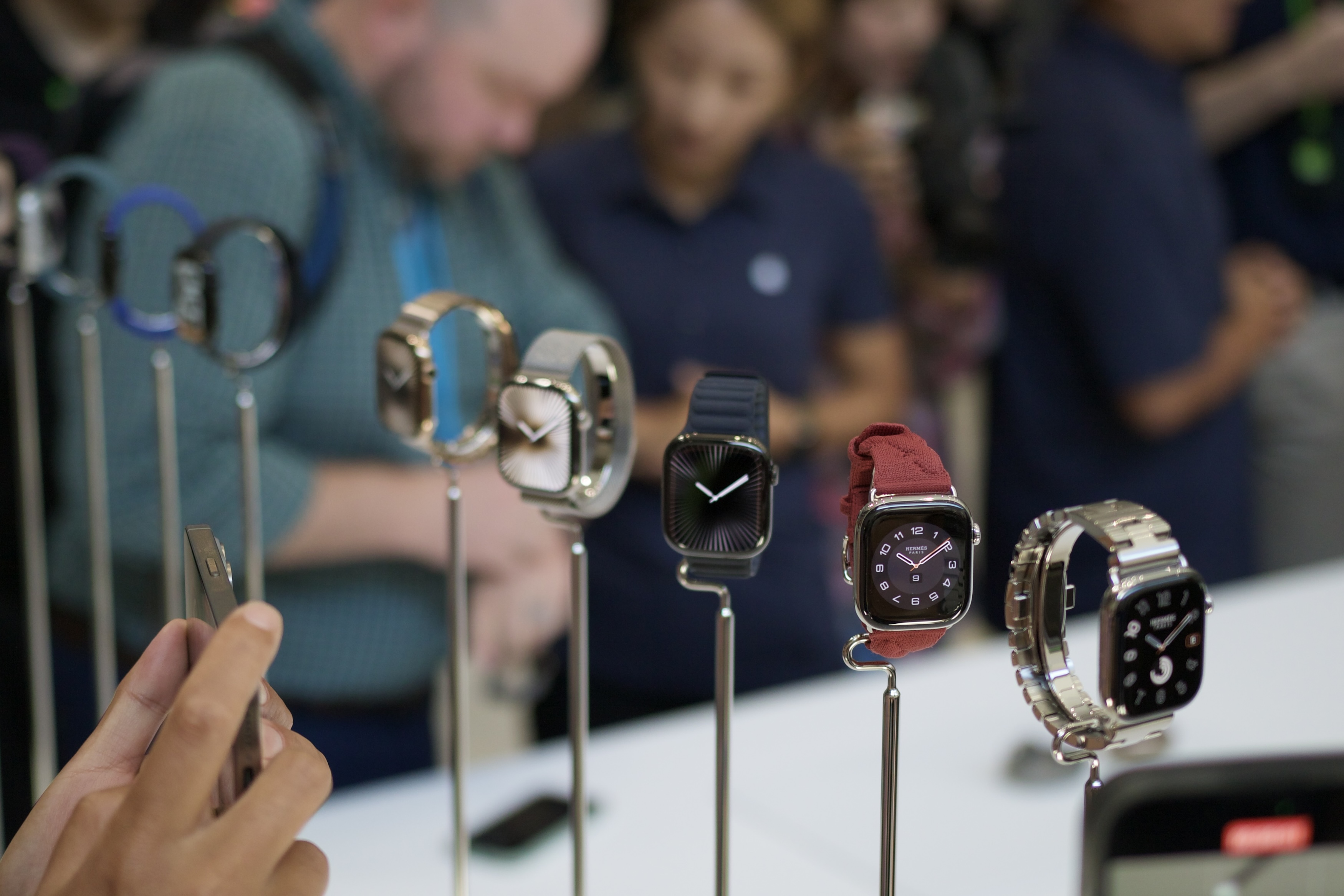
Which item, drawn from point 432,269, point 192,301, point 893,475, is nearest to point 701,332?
point 432,269

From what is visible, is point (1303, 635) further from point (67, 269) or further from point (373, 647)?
point (67, 269)

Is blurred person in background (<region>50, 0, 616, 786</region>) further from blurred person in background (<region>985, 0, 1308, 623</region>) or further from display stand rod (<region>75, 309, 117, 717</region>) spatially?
blurred person in background (<region>985, 0, 1308, 623</region>)

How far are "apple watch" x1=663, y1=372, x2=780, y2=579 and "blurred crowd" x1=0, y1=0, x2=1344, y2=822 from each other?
64cm

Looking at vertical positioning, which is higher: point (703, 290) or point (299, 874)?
point (703, 290)

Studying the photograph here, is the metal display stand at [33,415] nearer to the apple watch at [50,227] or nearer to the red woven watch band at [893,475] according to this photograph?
the apple watch at [50,227]

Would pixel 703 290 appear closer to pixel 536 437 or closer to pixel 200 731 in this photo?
pixel 536 437

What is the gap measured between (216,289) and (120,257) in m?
0.14

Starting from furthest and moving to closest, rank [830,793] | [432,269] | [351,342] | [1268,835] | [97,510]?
[432,269] < [351,342] < [830,793] < [97,510] < [1268,835]

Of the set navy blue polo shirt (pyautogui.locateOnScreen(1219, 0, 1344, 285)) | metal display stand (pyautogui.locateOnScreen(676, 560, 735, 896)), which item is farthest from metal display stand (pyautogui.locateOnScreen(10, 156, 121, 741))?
navy blue polo shirt (pyautogui.locateOnScreen(1219, 0, 1344, 285))

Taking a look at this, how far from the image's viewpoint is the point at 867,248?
1.96 metres

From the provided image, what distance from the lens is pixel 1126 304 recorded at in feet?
6.79

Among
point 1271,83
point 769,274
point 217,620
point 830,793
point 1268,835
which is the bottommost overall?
point 830,793

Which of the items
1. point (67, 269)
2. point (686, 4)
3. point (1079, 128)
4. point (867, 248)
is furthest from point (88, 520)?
point (1079, 128)

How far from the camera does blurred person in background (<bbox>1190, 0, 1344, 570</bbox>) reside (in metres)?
2.54
